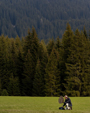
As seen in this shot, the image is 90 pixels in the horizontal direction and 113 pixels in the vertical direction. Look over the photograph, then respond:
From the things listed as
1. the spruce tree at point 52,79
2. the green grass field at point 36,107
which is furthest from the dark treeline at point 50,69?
the green grass field at point 36,107

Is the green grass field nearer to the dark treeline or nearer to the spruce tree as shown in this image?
the dark treeline

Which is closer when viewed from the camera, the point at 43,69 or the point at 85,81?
the point at 85,81

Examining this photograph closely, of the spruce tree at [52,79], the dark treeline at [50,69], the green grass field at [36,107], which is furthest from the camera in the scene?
the spruce tree at [52,79]

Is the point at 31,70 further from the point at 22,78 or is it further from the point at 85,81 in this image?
the point at 85,81

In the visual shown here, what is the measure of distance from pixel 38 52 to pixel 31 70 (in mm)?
7336

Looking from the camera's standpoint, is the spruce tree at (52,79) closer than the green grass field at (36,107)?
No

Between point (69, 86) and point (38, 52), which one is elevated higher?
point (38, 52)

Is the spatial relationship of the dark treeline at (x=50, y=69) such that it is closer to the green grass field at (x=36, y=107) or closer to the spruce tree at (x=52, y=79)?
the spruce tree at (x=52, y=79)

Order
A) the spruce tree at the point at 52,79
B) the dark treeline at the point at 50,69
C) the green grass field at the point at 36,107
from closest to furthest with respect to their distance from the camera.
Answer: the green grass field at the point at 36,107, the dark treeline at the point at 50,69, the spruce tree at the point at 52,79

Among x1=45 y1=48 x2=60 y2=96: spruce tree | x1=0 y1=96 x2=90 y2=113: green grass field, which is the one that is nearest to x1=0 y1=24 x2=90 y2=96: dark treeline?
x1=45 y1=48 x2=60 y2=96: spruce tree

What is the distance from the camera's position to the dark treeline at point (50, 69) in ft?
158

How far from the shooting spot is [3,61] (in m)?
62.7

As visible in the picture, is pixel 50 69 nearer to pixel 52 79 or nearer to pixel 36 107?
pixel 52 79

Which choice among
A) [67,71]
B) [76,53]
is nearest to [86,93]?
[67,71]
